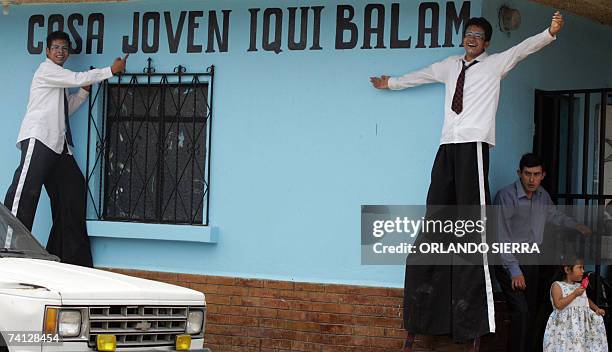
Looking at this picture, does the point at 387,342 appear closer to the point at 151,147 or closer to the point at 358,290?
the point at 358,290

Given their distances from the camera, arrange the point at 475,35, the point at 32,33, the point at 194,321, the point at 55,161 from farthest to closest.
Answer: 1. the point at 32,33
2. the point at 55,161
3. the point at 475,35
4. the point at 194,321

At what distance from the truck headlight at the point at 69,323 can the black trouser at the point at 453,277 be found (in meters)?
3.17

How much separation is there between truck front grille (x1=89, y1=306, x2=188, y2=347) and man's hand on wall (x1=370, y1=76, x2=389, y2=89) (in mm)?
3015

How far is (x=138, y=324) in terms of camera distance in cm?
666

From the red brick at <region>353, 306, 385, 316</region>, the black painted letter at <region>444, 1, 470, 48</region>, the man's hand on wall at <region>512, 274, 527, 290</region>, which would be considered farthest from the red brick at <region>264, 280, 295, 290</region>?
the black painted letter at <region>444, 1, 470, 48</region>

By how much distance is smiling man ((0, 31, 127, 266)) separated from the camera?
10.3 m

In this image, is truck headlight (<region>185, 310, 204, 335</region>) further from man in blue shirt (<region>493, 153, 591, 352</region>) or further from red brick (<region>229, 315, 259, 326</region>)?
man in blue shirt (<region>493, 153, 591, 352</region>)

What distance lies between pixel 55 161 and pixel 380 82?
10.2 feet

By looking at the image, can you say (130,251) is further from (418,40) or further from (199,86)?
(418,40)

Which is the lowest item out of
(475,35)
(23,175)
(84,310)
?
(84,310)

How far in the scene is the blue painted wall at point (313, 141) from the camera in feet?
30.2

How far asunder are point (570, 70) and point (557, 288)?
250 cm

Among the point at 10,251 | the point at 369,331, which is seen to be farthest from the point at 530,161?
the point at 10,251

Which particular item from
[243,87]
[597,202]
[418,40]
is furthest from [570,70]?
[243,87]
